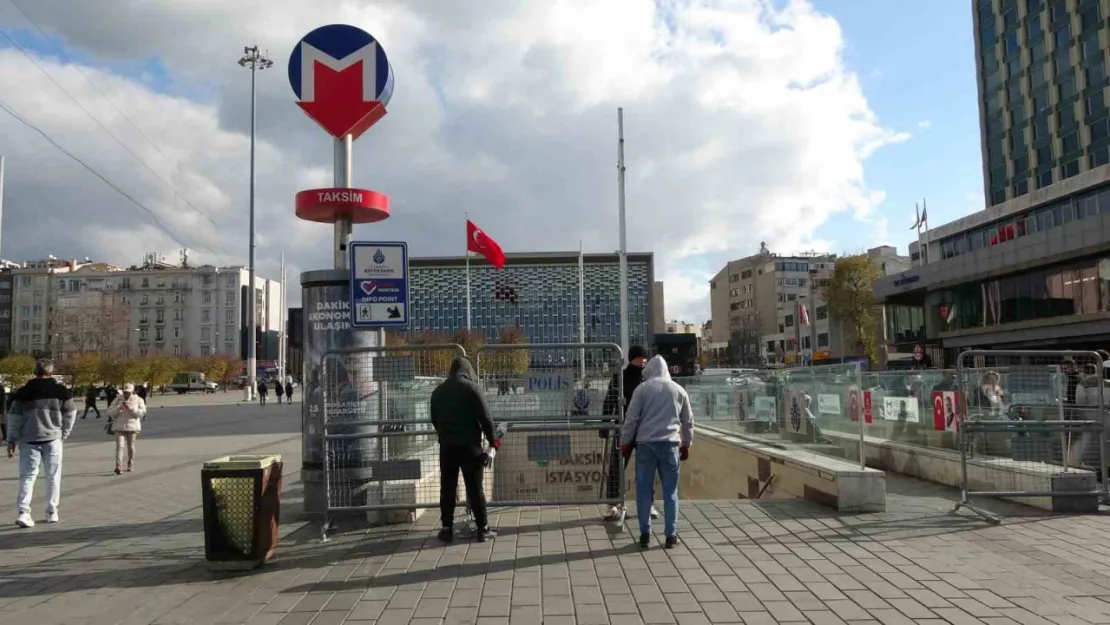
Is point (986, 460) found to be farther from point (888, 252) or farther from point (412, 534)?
point (888, 252)

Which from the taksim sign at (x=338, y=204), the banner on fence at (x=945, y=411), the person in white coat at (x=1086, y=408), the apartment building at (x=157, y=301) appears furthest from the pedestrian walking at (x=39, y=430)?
the apartment building at (x=157, y=301)

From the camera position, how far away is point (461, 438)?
23.0 ft

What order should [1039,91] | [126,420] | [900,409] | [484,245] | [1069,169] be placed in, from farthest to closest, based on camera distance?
[1039,91] → [1069,169] → [484,245] → [126,420] → [900,409]

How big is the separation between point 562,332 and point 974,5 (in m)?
60.3

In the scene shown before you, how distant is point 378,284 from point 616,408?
283 cm

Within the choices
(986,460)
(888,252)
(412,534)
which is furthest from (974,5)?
(412,534)

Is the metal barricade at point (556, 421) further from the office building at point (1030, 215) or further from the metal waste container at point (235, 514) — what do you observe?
the office building at point (1030, 215)

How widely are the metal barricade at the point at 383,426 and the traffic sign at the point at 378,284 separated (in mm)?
511

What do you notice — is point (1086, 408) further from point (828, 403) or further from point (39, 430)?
point (39, 430)

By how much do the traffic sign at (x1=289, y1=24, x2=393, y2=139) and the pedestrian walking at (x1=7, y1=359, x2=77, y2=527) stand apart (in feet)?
13.7

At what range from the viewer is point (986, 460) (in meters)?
9.30

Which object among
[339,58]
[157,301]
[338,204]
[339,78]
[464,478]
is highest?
[157,301]

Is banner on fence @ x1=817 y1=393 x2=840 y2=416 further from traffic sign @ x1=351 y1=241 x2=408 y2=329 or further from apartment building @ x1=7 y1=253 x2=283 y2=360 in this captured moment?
apartment building @ x1=7 y1=253 x2=283 y2=360

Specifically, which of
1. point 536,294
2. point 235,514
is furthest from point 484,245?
point 536,294
